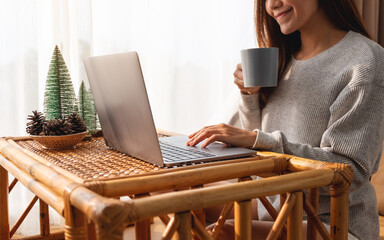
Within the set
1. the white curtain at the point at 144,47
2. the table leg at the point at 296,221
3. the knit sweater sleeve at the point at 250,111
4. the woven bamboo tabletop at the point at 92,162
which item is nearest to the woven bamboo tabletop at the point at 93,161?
the woven bamboo tabletop at the point at 92,162

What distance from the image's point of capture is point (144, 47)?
2084 mm

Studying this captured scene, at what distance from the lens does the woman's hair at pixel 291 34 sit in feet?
3.84

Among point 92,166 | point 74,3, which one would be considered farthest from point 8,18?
point 92,166

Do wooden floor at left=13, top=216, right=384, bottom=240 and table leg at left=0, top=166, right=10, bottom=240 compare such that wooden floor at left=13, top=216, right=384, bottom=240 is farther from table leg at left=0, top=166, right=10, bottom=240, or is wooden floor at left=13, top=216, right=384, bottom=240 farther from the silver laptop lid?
the silver laptop lid

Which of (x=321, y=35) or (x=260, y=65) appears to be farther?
(x=321, y=35)

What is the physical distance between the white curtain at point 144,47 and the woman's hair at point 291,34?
401 millimetres

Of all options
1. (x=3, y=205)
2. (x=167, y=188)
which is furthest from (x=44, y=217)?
(x=167, y=188)

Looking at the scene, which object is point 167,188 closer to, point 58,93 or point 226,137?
point 226,137

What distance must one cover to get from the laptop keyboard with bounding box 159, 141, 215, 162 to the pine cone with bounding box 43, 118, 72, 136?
0.84ft

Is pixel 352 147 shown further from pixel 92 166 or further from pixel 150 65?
pixel 150 65

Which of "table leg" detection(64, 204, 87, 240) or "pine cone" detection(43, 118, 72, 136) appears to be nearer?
"table leg" detection(64, 204, 87, 240)

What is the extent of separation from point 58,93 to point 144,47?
3.23 feet

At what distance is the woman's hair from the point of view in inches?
46.0

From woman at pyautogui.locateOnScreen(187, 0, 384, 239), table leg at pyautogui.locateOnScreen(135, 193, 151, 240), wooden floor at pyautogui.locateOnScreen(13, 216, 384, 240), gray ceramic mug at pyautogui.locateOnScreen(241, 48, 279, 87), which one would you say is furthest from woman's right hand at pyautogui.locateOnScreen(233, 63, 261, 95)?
wooden floor at pyautogui.locateOnScreen(13, 216, 384, 240)
